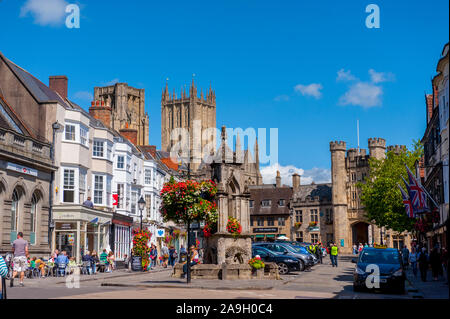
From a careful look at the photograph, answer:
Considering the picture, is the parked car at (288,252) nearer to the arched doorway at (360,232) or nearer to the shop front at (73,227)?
the shop front at (73,227)

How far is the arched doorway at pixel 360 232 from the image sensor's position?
89562mm

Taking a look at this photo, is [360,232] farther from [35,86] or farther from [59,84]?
[35,86]

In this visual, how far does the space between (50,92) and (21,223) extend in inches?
525

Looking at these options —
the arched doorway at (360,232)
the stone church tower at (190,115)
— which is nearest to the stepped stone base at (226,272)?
the arched doorway at (360,232)

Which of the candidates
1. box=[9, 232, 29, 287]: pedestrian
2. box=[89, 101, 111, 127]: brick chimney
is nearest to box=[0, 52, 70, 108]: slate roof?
box=[89, 101, 111, 127]: brick chimney

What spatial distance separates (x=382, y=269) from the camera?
68.8 ft

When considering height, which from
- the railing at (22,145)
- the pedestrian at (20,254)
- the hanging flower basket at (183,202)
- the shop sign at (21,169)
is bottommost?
the pedestrian at (20,254)

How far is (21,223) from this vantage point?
30.4 metres

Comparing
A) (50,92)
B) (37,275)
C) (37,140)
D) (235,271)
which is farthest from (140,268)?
(50,92)

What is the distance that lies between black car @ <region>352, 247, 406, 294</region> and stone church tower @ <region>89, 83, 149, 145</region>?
379 feet

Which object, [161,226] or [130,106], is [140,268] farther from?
[130,106]

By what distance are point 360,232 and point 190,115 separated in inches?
3639

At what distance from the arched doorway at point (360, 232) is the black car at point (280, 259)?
Result: 60541 millimetres

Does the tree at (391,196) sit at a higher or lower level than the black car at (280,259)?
higher
